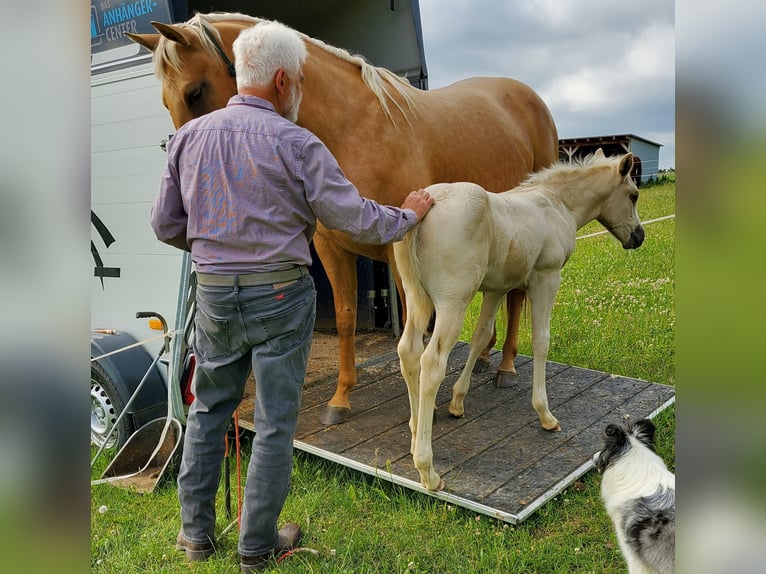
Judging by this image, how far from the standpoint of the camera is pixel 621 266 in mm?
7645

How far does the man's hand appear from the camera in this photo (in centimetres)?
270

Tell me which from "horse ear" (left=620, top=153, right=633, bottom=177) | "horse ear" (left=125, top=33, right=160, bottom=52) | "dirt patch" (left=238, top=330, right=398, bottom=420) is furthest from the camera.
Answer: "dirt patch" (left=238, top=330, right=398, bottom=420)

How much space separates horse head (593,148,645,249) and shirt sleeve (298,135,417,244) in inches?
78.0

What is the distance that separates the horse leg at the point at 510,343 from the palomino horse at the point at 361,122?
15 mm

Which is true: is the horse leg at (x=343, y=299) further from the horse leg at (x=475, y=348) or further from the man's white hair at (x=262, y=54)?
the man's white hair at (x=262, y=54)

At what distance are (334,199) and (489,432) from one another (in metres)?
1.96

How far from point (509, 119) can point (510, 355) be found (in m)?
1.86

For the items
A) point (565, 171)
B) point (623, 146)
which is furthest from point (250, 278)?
point (623, 146)

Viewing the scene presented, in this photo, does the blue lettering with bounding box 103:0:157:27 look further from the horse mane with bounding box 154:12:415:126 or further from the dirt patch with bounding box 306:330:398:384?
the dirt patch with bounding box 306:330:398:384

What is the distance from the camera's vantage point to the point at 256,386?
239 centimetres

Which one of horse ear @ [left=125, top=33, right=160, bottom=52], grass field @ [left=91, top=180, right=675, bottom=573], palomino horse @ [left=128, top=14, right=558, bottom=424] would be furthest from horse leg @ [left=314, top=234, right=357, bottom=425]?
horse ear @ [left=125, top=33, right=160, bottom=52]

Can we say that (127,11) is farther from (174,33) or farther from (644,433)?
(644,433)
